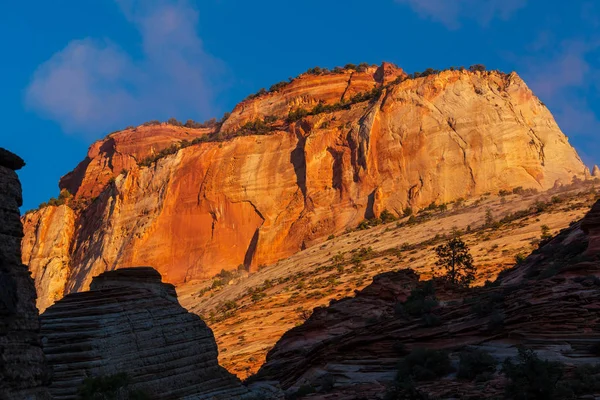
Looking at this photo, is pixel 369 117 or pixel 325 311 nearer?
pixel 325 311

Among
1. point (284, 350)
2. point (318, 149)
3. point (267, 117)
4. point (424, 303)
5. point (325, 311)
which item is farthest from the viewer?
point (267, 117)

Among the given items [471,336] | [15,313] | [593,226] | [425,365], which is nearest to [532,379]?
[425,365]

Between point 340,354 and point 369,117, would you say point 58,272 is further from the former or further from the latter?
point 340,354

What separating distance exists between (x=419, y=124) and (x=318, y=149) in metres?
10.8

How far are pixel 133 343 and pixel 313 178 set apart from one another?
190ft

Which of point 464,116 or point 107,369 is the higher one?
point 464,116

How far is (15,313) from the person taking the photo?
957 centimetres

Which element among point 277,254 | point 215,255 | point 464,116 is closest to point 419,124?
point 464,116

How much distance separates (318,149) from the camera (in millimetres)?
74812

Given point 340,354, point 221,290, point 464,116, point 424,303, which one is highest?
point 464,116

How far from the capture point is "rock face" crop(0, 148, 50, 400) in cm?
927

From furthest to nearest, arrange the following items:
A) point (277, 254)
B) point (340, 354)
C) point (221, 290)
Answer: point (277, 254) < point (221, 290) < point (340, 354)

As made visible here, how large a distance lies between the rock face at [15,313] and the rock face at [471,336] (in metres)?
9.76

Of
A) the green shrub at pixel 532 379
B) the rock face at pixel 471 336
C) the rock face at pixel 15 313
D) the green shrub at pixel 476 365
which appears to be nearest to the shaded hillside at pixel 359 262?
the rock face at pixel 471 336
